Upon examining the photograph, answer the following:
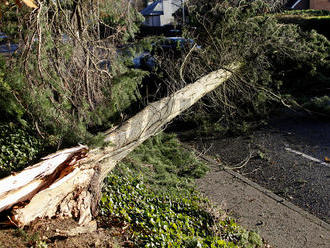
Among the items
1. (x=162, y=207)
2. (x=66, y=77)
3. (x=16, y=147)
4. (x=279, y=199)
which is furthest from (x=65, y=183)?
(x=279, y=199)

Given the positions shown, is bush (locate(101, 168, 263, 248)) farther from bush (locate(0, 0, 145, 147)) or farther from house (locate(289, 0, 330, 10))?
house (locate(289, 0, 330, 10))

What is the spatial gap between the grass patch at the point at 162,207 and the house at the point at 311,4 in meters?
29.1

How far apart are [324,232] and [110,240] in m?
3.45

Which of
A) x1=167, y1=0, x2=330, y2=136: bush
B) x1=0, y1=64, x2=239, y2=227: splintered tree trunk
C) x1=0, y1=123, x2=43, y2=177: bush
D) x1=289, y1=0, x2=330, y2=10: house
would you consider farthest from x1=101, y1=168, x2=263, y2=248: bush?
x1=289, y1=0, x2=330, y2=10: house

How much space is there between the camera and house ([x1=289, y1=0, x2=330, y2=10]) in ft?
101

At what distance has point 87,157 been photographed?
190 inches

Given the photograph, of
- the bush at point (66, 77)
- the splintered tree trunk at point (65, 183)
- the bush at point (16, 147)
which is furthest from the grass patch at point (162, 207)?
the bush at point (16, 147)

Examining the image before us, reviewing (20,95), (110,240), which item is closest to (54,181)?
(110,240)

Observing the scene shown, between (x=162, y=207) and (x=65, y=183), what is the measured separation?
1.80 m

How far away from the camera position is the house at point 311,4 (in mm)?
30906

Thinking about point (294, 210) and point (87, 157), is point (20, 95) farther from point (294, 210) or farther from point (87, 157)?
point (294, 210)

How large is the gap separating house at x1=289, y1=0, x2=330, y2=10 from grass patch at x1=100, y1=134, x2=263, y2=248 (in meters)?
29.1

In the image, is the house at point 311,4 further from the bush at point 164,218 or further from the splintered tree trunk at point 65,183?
the splintered tree trunk at point 65,183

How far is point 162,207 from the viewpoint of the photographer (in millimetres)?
5590
